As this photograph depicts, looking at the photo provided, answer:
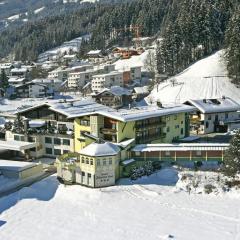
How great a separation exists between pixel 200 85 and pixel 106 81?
1103 inches

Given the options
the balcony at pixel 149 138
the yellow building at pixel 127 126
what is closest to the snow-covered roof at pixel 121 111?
the yellow building at pixel 127 126

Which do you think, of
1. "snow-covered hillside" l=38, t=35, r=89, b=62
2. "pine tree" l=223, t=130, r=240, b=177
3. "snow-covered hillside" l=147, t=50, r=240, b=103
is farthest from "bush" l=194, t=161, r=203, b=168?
"snow-covered hillside" l=38, t=35, r=89, b=62

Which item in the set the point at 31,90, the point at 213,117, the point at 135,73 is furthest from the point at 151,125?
the point at 31,90

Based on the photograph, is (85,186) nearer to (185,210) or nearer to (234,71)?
(185,210)

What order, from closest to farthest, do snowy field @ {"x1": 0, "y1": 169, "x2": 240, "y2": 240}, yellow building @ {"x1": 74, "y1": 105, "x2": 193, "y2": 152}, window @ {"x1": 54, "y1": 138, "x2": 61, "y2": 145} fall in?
snowy field @ {"x1": 0, "y1": 169, "x2": 240, "y2": 240} < yellow building @ {"x1": 74, "y1": 105, "x2": 193, "y2": 152} < window @ {"x1": 54, "y1": 138, "x2": 61, "y2": 145}

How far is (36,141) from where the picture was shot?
43906mm

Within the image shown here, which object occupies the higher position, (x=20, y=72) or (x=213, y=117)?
(x=213, y=117)

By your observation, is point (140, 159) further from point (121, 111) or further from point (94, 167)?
point (121, 111)

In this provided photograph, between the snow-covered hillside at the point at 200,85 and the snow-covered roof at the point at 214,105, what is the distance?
35.2 ft

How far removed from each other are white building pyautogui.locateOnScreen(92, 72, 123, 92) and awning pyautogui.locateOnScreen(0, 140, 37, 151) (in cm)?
5059

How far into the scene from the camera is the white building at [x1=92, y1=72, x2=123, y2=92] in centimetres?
9381

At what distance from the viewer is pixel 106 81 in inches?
3691

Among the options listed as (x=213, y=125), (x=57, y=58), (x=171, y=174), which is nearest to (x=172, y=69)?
(x=213, y=125)

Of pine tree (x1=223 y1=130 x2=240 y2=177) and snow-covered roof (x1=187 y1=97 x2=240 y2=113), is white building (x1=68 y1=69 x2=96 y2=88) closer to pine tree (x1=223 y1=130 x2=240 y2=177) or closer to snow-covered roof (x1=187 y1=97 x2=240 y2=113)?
snow-covered roof (x1=187 y1=97 x2=240 y2=113)
